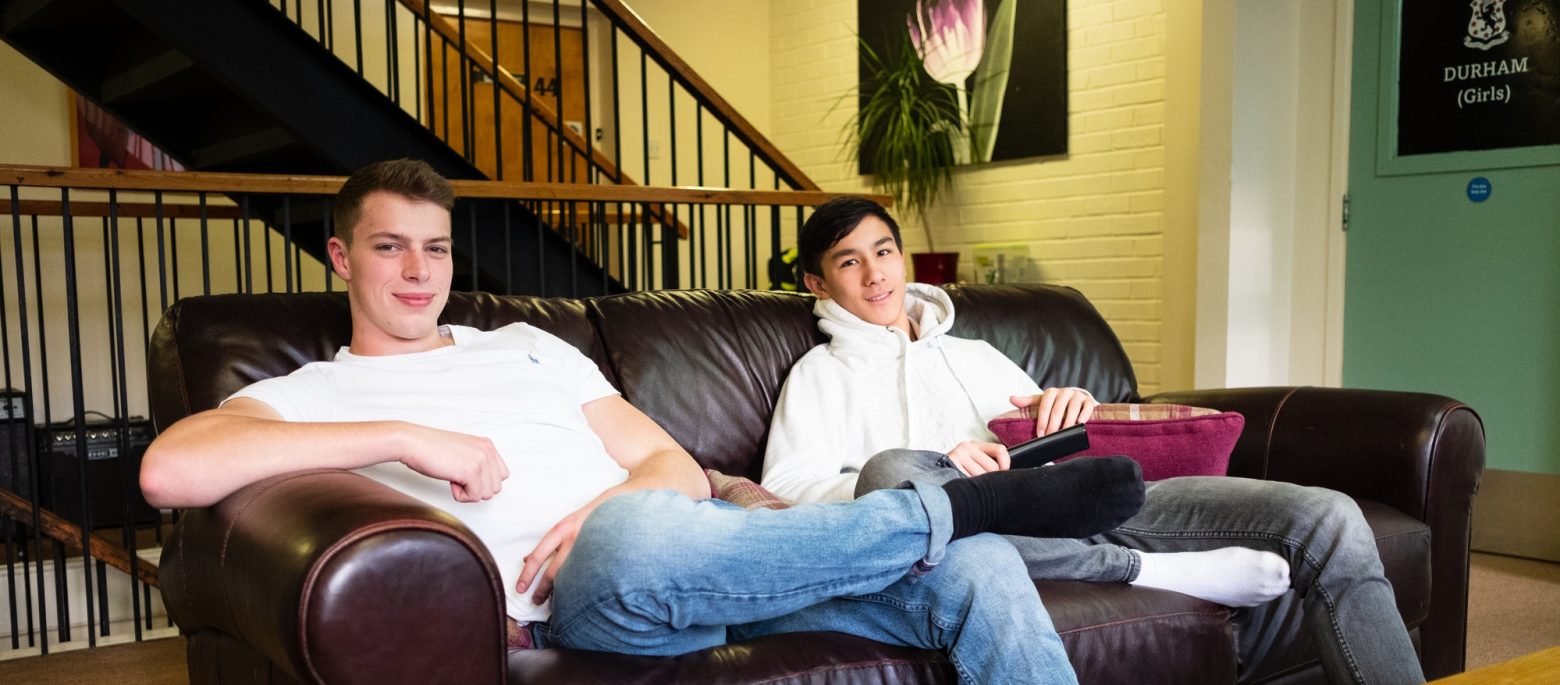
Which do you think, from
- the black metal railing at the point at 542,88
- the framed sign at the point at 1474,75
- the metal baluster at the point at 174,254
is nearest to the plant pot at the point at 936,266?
the black metal railing at the point at 542,88

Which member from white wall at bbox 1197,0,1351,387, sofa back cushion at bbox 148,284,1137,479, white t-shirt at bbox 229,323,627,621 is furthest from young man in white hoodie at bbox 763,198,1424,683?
white wall at bbox 1197,0,1351,387

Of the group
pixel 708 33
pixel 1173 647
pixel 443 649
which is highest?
pixel 708 33

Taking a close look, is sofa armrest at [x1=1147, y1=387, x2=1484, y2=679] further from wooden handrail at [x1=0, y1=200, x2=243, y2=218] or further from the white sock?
wooden handrail at [x1=0, y1=200, x2=243, y2=218]

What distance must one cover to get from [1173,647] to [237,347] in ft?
4.78

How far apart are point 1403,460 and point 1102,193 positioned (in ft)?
9.96

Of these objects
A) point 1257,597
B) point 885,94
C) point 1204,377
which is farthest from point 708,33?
point 1257,597

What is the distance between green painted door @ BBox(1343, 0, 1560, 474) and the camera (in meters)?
3.77

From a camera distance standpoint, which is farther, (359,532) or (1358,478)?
(1358,478)

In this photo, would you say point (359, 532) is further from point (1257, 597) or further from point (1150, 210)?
point (1150, 210)

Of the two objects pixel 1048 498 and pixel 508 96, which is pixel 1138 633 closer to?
pixel 1048 498

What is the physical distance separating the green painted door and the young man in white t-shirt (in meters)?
2.86

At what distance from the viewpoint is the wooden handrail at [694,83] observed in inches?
147

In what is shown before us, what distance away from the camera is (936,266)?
18.4ft

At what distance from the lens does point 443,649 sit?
1276 mm
